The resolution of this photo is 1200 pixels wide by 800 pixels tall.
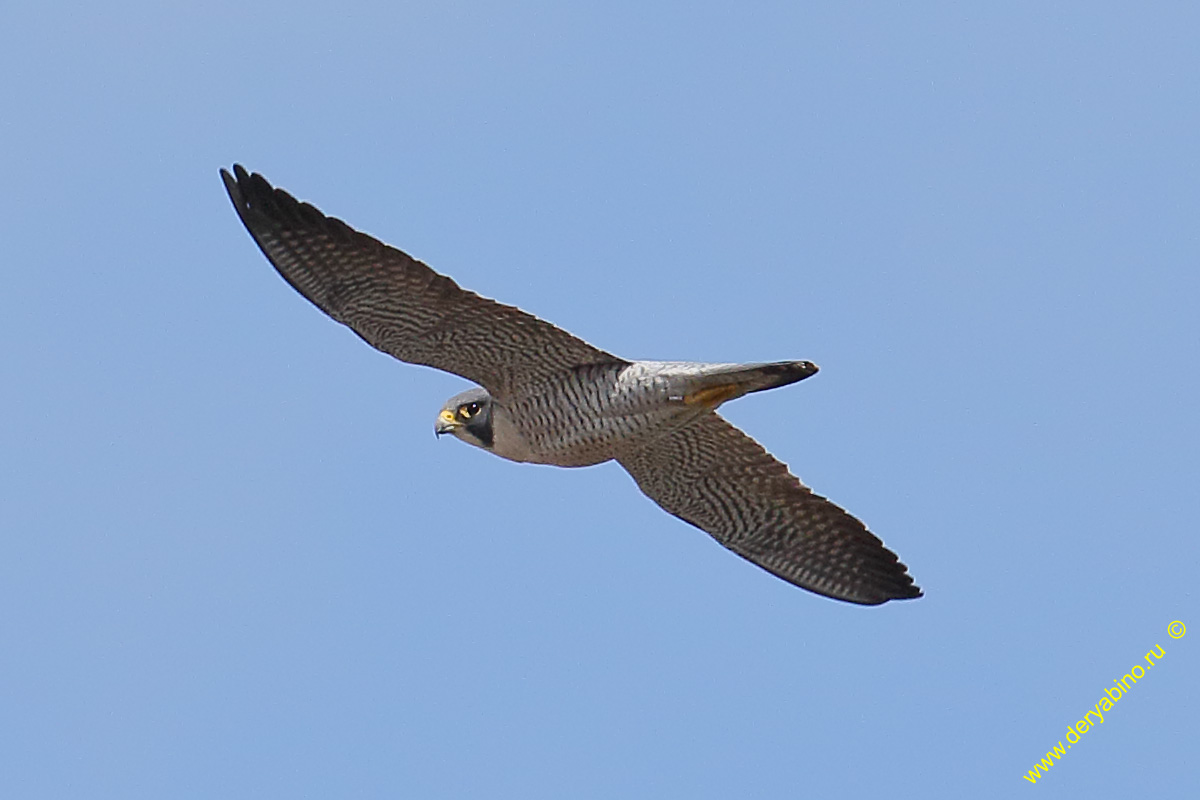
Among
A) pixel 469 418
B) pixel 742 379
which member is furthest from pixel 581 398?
pixel 742 379

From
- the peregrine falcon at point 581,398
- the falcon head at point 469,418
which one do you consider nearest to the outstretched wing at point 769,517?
the peregrine falcon at point 581,398

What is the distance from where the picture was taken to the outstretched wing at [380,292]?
40.0ft

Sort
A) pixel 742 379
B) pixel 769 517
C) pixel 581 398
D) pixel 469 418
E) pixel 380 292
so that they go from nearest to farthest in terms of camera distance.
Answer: pixel 380 292, pixel 742 379, pixel 581 398, pixel 469 418, pixel 769 517

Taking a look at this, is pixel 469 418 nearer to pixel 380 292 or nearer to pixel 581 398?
pixel 581 398

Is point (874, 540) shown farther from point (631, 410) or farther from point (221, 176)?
point (221, 176)

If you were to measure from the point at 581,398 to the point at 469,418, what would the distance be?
1.06m

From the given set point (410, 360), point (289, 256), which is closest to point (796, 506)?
point (410, 360)

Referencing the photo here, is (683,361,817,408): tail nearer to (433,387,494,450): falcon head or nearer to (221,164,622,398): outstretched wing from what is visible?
(221,164,622,398): outstretched wing

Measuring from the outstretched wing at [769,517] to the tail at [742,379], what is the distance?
4.14ft

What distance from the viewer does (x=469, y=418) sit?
45.0 ft

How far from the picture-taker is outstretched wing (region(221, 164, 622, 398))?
40.0 feet

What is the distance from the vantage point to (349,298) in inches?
491

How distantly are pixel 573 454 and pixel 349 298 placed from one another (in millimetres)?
2134

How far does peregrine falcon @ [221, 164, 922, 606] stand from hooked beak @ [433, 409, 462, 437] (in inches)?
0.4
